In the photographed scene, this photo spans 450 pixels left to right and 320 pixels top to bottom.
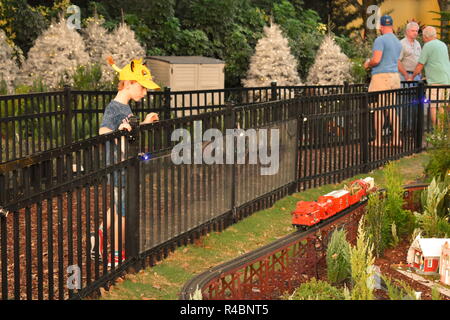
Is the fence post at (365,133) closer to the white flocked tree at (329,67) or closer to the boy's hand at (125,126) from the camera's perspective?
the boy's hand at (125,126)

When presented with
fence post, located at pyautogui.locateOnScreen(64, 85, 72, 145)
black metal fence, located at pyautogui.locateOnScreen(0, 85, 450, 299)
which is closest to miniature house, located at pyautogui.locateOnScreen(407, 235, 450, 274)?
black metal fence, located at pyautogui.locateOnScreen(0, 85, 450, 299)

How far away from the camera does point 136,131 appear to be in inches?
289

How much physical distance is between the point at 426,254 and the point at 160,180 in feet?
7.77

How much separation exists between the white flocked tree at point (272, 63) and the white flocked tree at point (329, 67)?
2.78 ft

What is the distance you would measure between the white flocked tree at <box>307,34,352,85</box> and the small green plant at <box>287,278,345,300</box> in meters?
17.5

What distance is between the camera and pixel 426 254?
7395 millimetres

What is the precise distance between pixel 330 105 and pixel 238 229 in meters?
3.08

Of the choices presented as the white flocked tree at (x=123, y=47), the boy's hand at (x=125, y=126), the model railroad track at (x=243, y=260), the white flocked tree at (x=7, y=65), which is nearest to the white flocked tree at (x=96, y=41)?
the white flocked tree at (x=123, y=47)

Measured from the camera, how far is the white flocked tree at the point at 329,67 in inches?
952

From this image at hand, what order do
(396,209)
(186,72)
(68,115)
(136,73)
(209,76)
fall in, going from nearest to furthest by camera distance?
(136,73), (396,209), (68,115), (186,72), (209,76)

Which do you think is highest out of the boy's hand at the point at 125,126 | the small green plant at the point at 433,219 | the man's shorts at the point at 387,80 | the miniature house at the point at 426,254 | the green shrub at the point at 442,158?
the man's shorts at the point at 387,80

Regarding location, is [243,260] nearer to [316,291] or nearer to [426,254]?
[316,291]

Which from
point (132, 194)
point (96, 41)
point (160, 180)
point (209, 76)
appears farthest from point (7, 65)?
point (132, 194)
